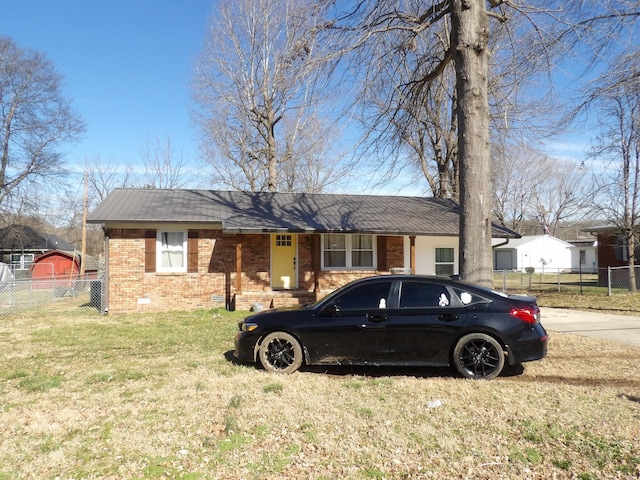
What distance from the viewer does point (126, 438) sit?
4125mm

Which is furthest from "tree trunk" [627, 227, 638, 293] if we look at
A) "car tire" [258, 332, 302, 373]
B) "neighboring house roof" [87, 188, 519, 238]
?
"car tire" [258, 332, 302, 373]

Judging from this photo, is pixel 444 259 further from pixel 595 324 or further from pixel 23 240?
pixel 23 240

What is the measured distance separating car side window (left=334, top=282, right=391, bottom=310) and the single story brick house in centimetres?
685

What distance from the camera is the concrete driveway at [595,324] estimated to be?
29.6 feet

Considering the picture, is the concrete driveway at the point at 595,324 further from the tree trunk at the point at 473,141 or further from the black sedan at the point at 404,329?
the black sedan at the point at 404,329

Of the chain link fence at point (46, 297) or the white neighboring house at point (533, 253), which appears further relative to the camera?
the white neighboring house at point (533, 253)

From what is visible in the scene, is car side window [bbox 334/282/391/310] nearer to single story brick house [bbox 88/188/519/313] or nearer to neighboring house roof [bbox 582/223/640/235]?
single story brick house [bbox 88/188/519/313]

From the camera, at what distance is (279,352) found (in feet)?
20.9

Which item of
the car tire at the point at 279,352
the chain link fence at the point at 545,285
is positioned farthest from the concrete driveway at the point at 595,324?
the car tire at the point at 279,352

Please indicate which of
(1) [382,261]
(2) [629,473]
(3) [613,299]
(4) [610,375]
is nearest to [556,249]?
(3) [613,299]

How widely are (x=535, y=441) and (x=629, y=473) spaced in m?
0.71

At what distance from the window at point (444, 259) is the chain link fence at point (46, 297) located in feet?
35.5

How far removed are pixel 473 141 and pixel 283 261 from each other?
8.12 metres

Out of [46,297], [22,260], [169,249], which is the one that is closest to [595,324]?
[169,249]
